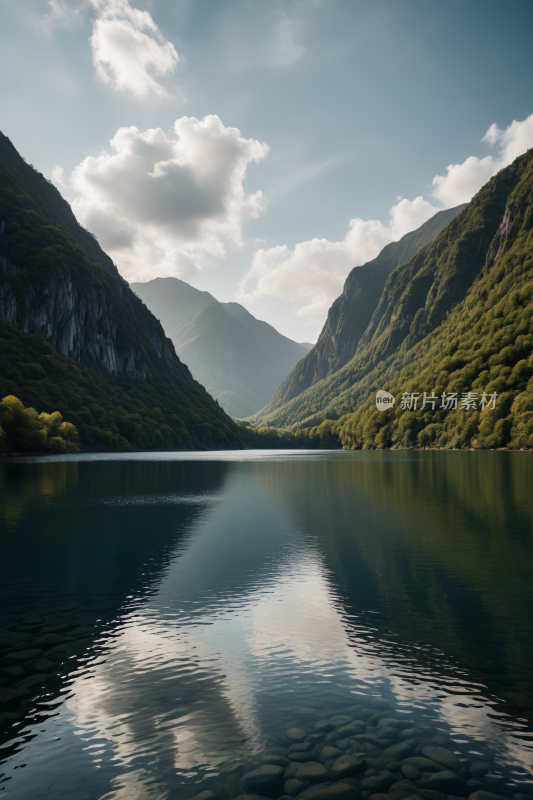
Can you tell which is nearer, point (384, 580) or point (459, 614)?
point (459, 614)

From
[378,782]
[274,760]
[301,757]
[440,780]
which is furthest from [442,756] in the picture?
[274,760]

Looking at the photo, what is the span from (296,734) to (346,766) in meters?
1.36

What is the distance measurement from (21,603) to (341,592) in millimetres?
12812

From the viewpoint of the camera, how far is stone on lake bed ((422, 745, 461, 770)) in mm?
8984

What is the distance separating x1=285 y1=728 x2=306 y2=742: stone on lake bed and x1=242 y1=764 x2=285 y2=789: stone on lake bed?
1007 mm

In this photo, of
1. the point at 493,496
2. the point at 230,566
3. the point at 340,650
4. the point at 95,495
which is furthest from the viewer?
the point at 95,495

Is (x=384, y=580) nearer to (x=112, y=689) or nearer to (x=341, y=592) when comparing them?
(x=341, y=592)

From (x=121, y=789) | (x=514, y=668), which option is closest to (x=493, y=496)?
(x=514, y=668)

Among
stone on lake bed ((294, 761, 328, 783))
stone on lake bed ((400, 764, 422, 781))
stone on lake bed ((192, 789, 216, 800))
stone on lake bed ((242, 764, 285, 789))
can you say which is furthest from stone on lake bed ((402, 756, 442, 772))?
stone on lake bed ((192, 789, 216, 800))

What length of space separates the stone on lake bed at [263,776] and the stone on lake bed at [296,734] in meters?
1.01

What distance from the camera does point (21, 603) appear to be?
18594 mm

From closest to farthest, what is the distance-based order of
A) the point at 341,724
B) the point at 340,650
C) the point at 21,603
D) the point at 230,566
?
the point at 341,724
the point at 340,650
the point at 21,603
the point at 230,566

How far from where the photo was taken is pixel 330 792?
8250 mm

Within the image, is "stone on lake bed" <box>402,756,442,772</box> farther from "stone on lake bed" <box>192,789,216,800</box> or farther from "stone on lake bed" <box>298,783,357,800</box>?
"stone on lake bed" <box>192,789,216,800</box>
